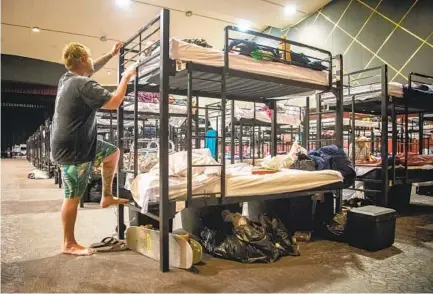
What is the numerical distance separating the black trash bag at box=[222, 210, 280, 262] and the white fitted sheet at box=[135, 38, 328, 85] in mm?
1310

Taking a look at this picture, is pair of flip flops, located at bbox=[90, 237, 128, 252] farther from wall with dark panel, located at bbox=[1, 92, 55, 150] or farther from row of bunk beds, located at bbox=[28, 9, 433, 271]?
wall with dark panel, located at bbox=[1, 92, 55, 150]

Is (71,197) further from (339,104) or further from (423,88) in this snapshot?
(423,88)

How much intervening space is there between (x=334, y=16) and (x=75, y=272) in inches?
381

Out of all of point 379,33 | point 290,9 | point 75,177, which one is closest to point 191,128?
point 75,177

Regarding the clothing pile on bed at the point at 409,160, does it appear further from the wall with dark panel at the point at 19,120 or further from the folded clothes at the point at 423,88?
the wall with dark panel at the point at 19,120

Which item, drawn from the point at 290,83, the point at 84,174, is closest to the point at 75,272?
the point at 84,174

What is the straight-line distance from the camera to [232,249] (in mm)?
2633

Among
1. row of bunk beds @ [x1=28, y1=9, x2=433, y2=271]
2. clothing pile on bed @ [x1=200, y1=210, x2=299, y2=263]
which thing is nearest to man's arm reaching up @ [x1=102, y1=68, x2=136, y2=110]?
row of bunk beds @ [x1=28, y1=9, x2=433, y2=271]

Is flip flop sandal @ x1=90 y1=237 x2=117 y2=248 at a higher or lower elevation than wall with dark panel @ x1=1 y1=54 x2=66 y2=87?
lower

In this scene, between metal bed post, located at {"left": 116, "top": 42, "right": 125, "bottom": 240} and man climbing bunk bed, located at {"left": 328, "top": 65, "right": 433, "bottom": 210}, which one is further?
man climbing bunk bed, located at {"left": 328, "top": 65, "right": 433, "bottom": 210}

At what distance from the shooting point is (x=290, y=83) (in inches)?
123

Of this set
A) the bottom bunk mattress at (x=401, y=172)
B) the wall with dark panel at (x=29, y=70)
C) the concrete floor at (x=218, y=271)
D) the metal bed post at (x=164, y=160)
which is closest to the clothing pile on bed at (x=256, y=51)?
the metal bed post at (x=164, y=160)

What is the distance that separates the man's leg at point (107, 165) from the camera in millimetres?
2832

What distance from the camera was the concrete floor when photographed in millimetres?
2117
